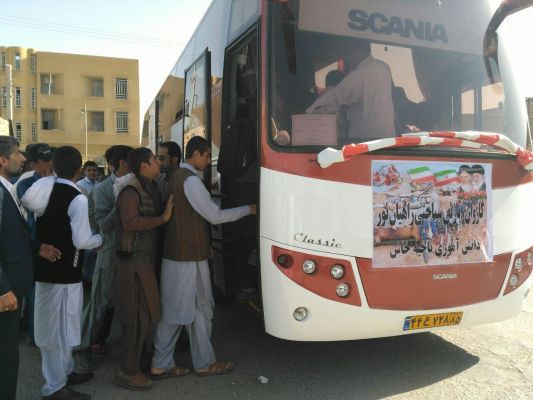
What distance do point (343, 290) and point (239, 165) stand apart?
1317 millimetres

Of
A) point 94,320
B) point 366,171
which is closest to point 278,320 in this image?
point 366,171

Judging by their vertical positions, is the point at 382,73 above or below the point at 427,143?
above

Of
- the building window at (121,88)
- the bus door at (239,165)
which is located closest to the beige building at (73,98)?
the building window at (121,88)

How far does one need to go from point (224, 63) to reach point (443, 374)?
331 centimetres

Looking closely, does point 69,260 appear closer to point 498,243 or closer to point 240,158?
point 240,158

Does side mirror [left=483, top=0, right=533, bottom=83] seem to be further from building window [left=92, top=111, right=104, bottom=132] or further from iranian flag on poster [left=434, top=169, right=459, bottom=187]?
building window [left=92, top=111, right=104, bottom=132]

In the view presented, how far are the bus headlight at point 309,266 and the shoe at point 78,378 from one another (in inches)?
79.9

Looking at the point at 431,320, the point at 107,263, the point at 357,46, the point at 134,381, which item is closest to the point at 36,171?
the point at 107,263

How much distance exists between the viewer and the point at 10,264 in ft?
9.62

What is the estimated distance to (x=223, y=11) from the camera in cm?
471

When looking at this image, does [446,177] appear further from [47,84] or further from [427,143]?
[47,84]

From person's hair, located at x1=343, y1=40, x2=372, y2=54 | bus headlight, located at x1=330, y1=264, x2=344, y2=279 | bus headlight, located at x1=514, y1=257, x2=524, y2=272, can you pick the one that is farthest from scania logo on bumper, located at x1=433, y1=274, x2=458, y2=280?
person's hair, located at x1=343, y1=40, x2=372, y2=54

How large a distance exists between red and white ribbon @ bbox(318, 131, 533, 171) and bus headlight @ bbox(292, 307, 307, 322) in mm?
1034

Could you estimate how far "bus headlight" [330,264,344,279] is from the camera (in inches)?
135
